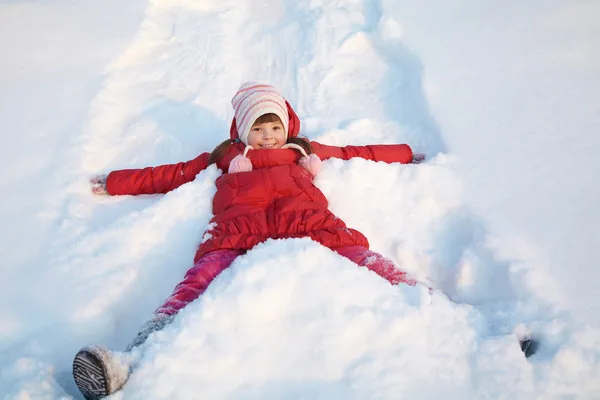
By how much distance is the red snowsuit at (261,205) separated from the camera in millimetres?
2117

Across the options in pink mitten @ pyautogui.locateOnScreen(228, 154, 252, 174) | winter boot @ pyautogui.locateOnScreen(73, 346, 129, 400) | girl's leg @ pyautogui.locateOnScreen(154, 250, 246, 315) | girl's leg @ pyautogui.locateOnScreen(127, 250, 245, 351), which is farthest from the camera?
pink mitten @ pyautogui.locateOnScreen(228, 154, 252, 174)

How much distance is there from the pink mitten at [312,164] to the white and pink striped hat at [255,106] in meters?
0.27

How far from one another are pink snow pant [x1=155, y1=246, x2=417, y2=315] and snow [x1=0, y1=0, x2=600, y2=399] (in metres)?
0.18

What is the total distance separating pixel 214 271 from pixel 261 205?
516 mm

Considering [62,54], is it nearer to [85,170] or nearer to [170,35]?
[170,35]

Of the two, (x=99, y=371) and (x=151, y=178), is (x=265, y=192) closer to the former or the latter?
(x=151, y=178)

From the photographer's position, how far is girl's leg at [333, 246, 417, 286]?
204 centimetres

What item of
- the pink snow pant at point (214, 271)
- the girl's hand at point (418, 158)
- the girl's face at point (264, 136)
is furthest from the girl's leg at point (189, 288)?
the girl's hand at point (418, 158)

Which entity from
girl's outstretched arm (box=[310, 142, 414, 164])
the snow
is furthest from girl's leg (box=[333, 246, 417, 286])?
girl's outstretched arm (box=[310, 142, 414, 164])

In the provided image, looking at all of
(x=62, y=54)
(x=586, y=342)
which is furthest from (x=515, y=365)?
(x=62, y=54)

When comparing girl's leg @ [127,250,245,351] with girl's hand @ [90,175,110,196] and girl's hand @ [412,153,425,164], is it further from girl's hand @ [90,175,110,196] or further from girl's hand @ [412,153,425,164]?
girl's hand @ [412,153,425,164]

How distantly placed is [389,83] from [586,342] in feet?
7.91

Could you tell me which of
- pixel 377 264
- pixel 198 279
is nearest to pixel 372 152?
pixel 377 264

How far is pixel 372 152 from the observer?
9.75 feet
